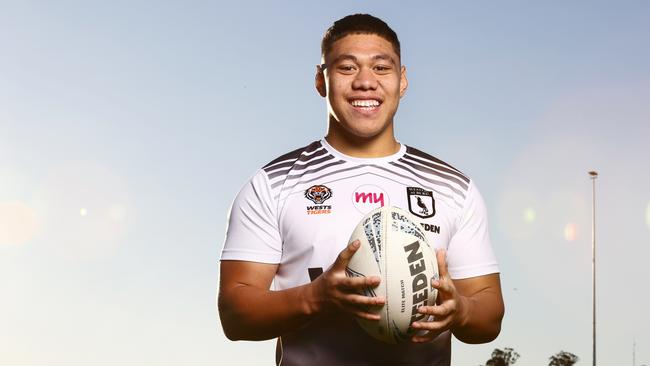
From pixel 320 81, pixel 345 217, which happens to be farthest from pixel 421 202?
pixel 320 81

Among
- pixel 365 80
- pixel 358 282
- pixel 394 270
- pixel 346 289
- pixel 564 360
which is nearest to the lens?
pixel 358 282

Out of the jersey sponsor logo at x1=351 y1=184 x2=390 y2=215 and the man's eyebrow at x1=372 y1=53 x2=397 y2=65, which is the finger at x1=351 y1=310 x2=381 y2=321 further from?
the man's eyebrow at x1=372 y1=53 x2=397 y2=65

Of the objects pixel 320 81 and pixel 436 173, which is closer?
pixel 436 173

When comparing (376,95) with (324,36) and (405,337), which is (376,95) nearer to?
(324,36)

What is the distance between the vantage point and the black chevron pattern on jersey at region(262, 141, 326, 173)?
21.8 feet

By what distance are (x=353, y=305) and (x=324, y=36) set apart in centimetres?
267

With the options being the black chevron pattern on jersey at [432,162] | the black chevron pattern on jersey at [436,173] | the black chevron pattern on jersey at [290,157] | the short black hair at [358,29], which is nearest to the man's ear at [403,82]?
the short black hair at [358,29]

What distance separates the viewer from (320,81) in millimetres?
6934

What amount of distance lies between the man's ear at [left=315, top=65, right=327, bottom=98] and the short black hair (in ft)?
0.47

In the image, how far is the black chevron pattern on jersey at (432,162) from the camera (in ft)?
22.4

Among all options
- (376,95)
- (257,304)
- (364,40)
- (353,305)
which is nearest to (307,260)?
(257,304)

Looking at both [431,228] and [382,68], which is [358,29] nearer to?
[382,68]

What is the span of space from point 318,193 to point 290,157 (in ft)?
1.81

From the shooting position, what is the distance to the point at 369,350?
19.7 ft
